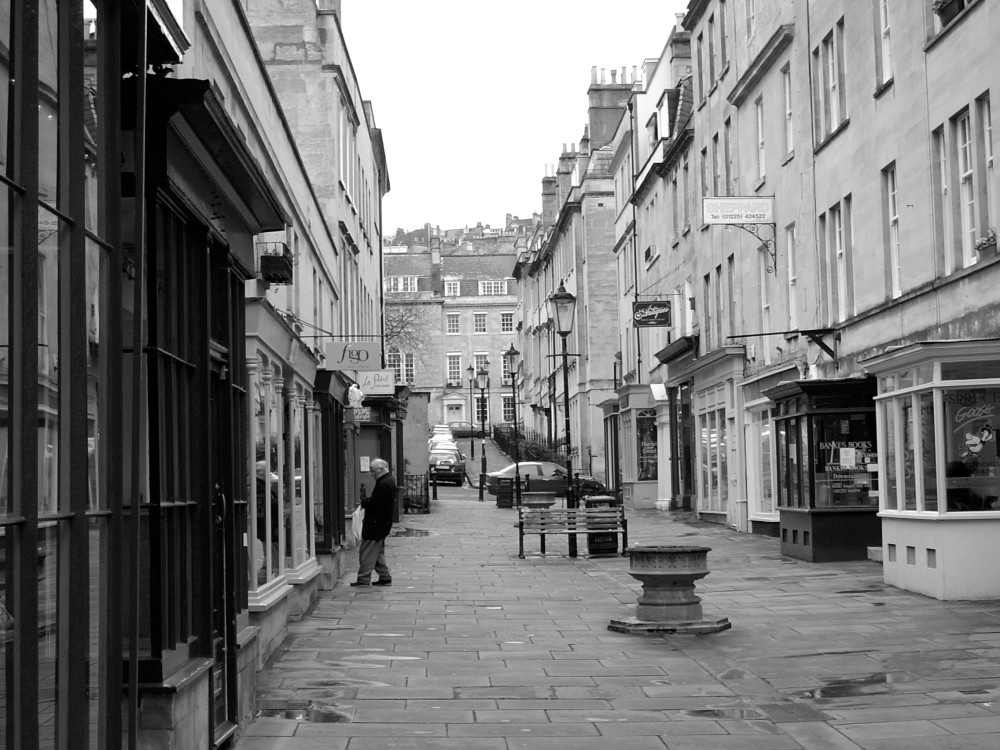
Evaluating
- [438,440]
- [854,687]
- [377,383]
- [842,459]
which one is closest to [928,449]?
[842,459]

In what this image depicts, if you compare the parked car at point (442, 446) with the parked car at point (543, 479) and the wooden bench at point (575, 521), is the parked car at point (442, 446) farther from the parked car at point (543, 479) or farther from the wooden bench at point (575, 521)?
the wooden bench at point (575, 521)

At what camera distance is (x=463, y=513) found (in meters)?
43.6

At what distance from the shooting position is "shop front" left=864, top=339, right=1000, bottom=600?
1571 cm

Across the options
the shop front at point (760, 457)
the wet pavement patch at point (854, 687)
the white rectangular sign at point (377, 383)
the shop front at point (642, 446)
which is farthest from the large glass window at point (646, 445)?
the wet pavement patch at point (854, 687)

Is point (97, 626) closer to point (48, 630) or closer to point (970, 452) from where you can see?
point (48, 630)

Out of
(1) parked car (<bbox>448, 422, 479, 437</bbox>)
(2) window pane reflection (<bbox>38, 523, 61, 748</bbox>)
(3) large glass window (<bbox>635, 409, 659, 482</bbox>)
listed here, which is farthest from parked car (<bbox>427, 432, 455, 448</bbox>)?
(2) window pane reflection (<bbox>38, 523, 61, 748</bbox>)

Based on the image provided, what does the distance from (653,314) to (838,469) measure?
13.9 m

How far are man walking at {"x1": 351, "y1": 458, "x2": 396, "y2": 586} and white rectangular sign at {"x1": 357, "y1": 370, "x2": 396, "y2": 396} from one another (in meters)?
13.4

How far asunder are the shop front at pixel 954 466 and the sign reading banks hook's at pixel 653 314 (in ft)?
59.4

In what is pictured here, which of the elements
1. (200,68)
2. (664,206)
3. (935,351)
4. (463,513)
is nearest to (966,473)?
(935,351)

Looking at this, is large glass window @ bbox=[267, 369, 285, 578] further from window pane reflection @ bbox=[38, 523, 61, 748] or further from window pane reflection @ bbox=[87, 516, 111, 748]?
window pane reflection @ bbox=[38, 523, 61, 748]

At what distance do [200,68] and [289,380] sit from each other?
4353 millimetres

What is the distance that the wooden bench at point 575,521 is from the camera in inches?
946

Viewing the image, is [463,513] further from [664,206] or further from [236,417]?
[236,417]
